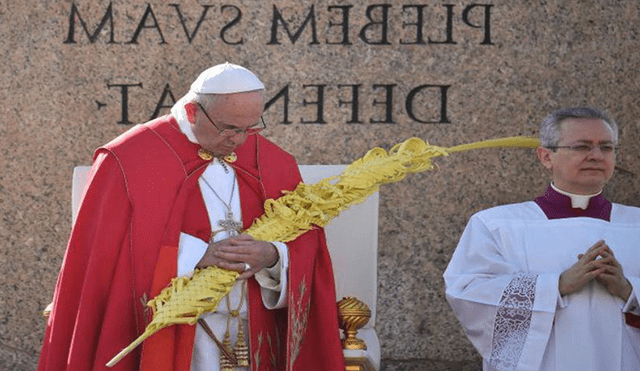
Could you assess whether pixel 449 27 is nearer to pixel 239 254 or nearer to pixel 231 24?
pixel 231 24

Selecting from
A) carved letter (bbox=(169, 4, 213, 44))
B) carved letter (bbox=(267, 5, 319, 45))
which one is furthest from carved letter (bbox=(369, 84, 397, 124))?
carved letter (bbox=(169, 4, 213, 44))

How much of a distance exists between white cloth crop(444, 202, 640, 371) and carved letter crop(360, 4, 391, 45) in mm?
1362

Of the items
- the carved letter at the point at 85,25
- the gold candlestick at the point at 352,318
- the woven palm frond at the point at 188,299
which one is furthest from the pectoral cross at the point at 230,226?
the carved letter at the point at 85,25

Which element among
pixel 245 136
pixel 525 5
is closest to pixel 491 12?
pixel 525 5

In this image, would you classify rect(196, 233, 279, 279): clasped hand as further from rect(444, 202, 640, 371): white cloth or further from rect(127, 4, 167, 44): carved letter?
rect(127, 4, 167, 44): carved letter

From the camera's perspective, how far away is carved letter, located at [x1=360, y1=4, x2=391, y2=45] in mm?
7520

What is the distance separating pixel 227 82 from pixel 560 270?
4.74 ft

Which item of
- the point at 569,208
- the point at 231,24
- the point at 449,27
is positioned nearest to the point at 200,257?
the point at 569,208

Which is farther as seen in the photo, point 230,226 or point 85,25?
point 85,25

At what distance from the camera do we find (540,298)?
19.9 ft

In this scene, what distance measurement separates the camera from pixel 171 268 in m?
5.76

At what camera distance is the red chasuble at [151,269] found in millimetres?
5730

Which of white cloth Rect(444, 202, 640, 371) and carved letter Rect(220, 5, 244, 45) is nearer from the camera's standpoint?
white cloth Rect(444, 202, 640, 371)

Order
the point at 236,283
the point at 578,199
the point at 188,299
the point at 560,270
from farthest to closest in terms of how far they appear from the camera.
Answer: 1. the point at 578,199
2. the point at 560,270
3. the point at 236,283
4. the point at 188,299
